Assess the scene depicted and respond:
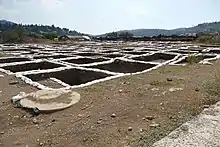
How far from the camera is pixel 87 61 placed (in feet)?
44.5

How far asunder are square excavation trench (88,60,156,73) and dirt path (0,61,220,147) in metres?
5.02

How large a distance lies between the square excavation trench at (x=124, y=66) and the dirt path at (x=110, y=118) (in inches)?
198

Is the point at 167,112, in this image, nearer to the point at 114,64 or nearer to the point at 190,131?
the point at 190,131

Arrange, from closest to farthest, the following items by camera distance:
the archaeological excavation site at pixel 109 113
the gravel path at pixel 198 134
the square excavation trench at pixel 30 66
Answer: the gravel path at pixel 198 134, the archaeological excavation site at pixel 109 113, the square excavation trench at pixel 30 66

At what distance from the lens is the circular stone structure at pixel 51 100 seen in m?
5.26

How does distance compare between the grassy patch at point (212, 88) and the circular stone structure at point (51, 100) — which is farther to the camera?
the grassy patch at point (212, 88)

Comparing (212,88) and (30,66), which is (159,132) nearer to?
(212,88)

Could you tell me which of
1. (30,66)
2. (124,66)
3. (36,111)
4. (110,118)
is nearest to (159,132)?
(110,118)

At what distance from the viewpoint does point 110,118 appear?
4586 millimetres

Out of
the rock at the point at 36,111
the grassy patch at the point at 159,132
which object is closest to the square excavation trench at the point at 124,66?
the rock at the point at 36,111

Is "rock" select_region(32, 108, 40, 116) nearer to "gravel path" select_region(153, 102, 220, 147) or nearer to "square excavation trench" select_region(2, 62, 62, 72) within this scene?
"gravel path" select_region(153, 102, 220, 147)

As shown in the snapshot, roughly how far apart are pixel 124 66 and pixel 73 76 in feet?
9.66

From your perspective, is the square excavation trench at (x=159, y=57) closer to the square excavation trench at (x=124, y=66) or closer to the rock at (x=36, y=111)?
the square excavation trench at (x=124, y=66)

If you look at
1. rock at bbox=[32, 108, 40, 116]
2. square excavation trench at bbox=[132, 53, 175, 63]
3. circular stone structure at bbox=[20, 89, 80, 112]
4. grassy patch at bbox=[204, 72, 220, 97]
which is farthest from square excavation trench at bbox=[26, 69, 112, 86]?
square excavation trench at bbox=[132, 53, 175, 63]
